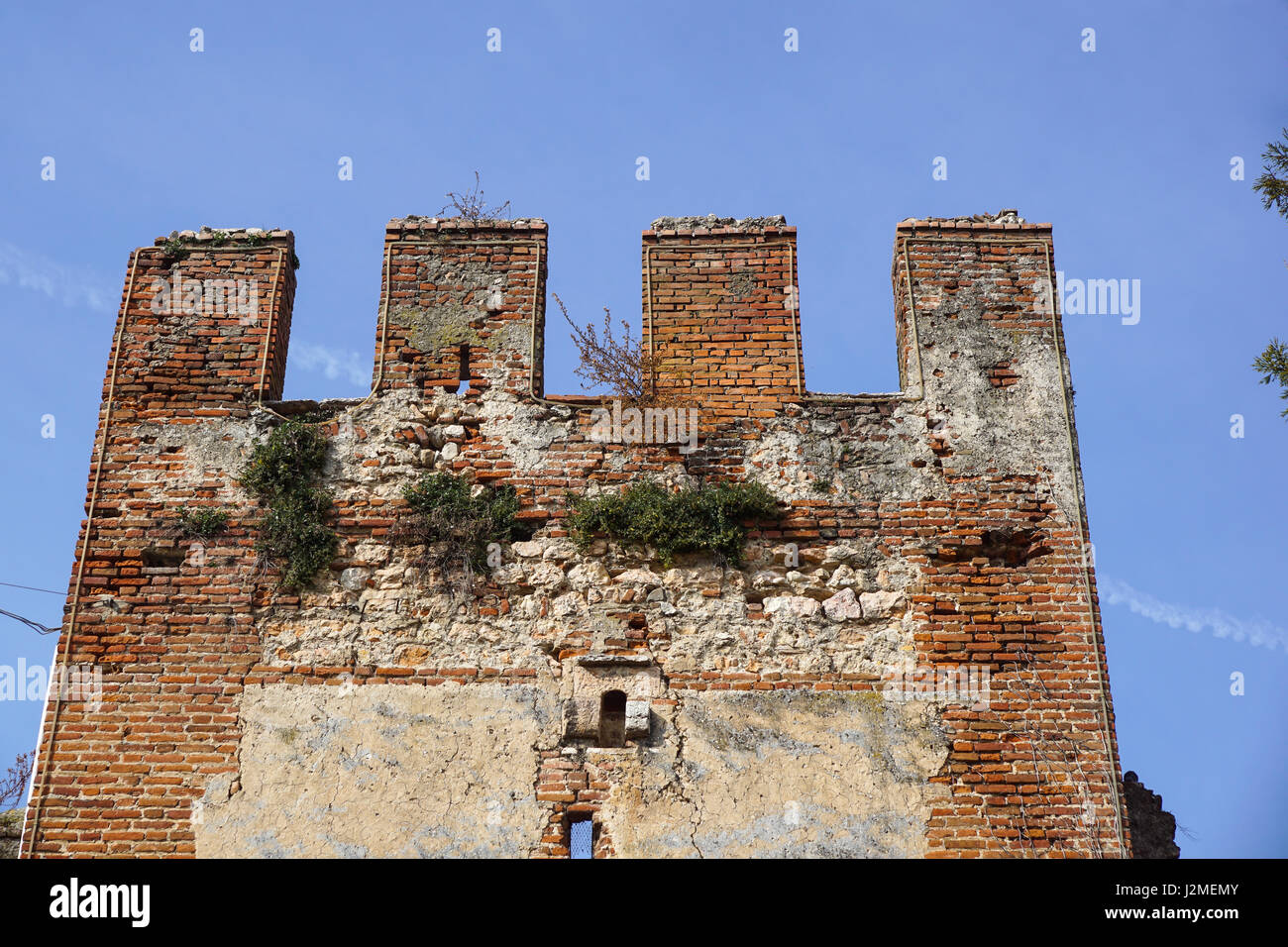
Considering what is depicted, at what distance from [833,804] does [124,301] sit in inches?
226

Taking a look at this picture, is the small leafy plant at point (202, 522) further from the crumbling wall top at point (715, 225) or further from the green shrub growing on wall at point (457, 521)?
the crumbling wall top at point (715, 225)

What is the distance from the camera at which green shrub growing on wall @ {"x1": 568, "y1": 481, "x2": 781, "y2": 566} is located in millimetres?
8266

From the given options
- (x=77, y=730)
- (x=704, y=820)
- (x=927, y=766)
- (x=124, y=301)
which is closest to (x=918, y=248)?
(x=927, y=766)

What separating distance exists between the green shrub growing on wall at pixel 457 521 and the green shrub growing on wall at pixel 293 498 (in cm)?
52

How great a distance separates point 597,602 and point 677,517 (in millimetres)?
724

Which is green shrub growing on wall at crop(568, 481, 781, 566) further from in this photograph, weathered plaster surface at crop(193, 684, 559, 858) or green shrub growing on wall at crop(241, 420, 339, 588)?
green shrub growing on wall at crop(241, 420, 339, 588)

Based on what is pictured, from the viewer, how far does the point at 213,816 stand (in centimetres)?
762

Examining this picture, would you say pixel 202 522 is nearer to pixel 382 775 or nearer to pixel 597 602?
pixel 382 775

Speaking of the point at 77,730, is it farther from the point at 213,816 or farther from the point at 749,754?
the point at 749,754

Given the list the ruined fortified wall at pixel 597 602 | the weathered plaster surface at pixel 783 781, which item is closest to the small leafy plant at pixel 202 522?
the ruined fortified wall at pixel 597 602

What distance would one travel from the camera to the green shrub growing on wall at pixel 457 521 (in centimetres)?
827

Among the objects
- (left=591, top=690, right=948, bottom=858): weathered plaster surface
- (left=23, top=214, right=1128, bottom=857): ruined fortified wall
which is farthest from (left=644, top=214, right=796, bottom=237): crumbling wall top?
(left=591, top=690, right=948, bottom=858): weathered plaster surface

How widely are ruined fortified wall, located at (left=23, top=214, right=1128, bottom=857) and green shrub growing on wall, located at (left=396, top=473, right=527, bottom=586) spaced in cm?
10

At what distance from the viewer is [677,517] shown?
328 inches
